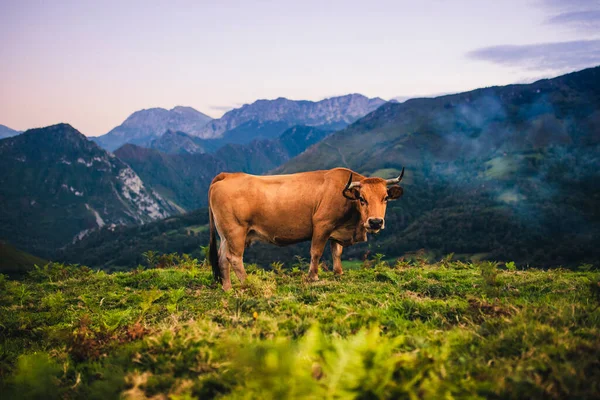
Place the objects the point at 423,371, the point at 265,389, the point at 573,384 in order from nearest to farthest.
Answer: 1. the point at 265,389
2. the point at 573,384
3. the point at 423,371

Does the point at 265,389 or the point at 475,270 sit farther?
the point at 475,270

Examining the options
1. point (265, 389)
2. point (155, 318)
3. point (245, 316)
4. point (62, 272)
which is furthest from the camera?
point (62, 272)

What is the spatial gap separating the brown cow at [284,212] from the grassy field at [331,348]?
2.74m

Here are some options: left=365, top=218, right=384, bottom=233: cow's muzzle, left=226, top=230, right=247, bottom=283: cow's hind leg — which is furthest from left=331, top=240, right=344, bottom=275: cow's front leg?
left=226, top=230, right=247, bottom=283: cow's hind leg

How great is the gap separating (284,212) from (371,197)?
2.59m

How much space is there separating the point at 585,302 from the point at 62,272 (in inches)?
623

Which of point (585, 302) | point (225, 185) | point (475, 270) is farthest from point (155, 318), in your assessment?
point (475, 270)

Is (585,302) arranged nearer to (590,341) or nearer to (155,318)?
(590,341)

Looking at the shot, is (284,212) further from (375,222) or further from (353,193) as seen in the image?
(375,222)

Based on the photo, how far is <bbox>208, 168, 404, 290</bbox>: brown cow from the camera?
36.8 ft

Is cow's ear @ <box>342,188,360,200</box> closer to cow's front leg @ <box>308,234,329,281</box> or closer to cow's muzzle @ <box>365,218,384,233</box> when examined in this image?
cow's muzzle @ <box>365,218,384,233</box>

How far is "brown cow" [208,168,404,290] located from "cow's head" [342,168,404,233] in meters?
0.03

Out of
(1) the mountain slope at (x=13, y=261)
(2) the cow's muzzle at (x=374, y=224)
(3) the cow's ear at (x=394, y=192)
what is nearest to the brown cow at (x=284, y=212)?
(3) the cow's ear at (x=394, y=192)

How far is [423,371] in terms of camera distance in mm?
3648
